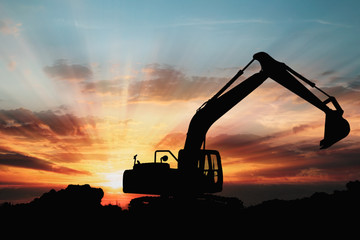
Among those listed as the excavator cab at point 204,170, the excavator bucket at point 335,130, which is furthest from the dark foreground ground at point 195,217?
the excavator bucket at point 335,130

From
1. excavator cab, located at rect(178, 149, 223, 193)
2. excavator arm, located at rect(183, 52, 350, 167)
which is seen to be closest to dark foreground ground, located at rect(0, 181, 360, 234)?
excavator cab, located at rect(178, 149, 223, 193)

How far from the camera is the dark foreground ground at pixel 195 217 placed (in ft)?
42.5

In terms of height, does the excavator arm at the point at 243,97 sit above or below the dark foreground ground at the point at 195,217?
above

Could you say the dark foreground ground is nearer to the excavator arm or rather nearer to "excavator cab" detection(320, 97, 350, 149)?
the excavator arm

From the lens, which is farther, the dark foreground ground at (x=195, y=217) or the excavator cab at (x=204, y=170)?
the excavator cab at (x=204, y=170)

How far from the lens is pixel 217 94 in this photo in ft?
47.1

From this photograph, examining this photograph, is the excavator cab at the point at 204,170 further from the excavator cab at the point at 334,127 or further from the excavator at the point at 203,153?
the excavator cab at the point at 334,127

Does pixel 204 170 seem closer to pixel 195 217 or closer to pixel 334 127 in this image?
pixel 195 217

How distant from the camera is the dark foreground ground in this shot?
13.0 meters

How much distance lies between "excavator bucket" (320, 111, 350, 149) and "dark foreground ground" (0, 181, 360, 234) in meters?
3.72

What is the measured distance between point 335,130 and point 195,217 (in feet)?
23.0

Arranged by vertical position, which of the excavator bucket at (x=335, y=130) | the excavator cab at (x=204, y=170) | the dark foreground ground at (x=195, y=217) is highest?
the excavator bucket at (x=335, y=130)

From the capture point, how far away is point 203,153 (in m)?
14.1

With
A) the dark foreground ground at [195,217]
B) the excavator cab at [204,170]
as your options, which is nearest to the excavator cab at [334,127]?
the dark foreground ground at [195,217]
